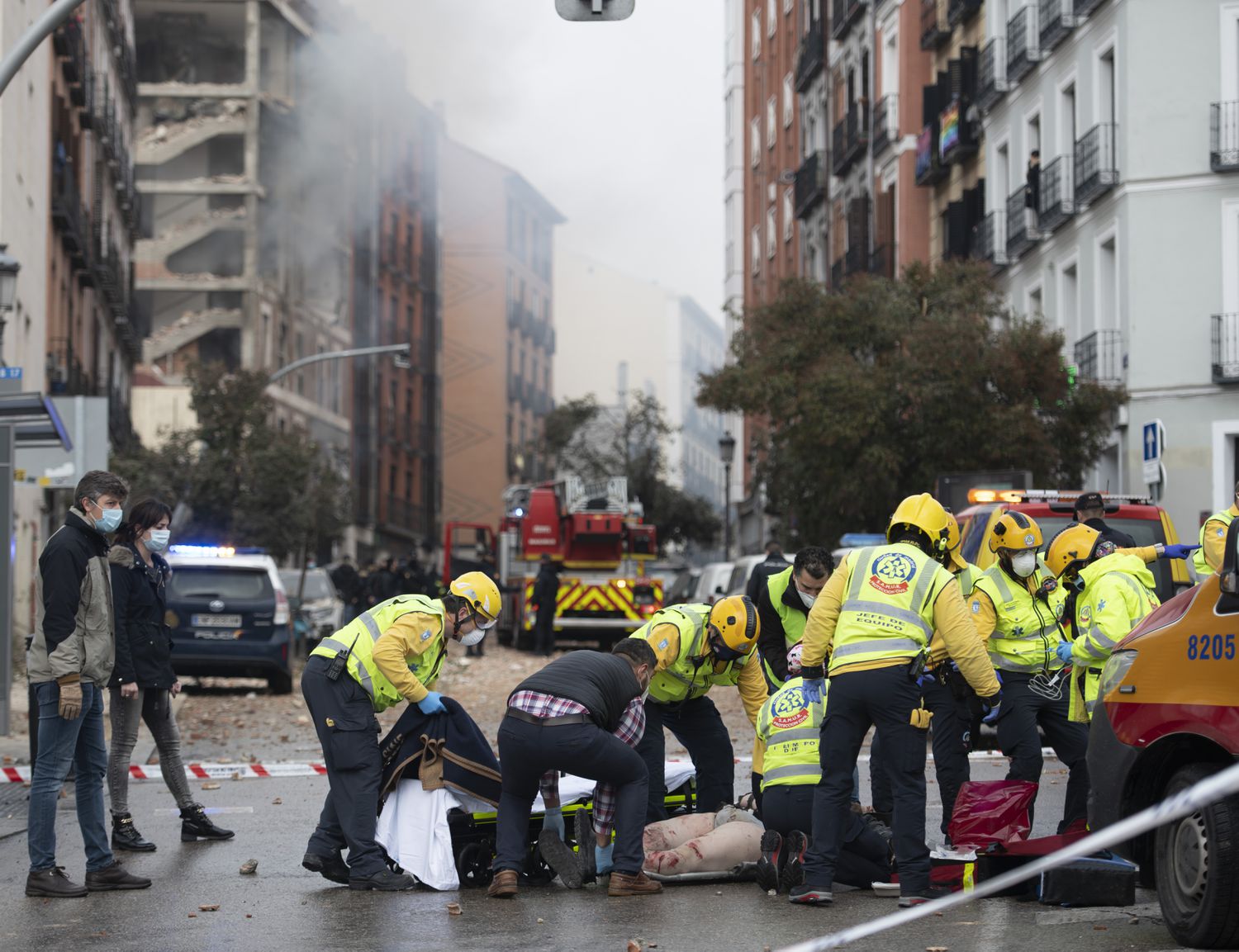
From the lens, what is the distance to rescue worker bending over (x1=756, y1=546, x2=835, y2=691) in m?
10.9

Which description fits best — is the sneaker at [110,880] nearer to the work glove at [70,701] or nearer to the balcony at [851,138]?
the work glove at [70,701]

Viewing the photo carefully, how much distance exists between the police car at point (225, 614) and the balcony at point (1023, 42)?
1715 cm

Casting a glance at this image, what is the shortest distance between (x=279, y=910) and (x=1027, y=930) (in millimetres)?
3208

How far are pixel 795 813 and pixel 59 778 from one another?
3.37 metres

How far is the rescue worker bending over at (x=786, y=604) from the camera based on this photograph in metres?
10.9

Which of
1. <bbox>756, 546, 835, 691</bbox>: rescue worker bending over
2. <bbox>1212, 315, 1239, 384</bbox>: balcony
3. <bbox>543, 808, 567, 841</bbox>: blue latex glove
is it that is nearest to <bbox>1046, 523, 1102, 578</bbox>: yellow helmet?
<bbox>756, 546, 835, 691</bbox>: rescue worker bending over

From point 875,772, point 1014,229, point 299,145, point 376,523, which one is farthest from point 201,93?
point 875,772

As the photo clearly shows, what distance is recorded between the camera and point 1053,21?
103 ft

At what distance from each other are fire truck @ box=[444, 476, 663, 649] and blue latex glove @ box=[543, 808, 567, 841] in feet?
76.1

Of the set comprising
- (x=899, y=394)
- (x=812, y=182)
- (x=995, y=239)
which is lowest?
(x=899, y=394)

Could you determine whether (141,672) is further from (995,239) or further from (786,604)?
(995,239)

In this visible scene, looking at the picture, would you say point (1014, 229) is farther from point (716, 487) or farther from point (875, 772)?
point (716, 487)

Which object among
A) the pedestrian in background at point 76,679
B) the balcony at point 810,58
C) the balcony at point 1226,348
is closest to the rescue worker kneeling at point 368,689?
the pedestrian in background at point 76,679

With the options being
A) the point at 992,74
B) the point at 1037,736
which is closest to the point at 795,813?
the point at 1037,736
